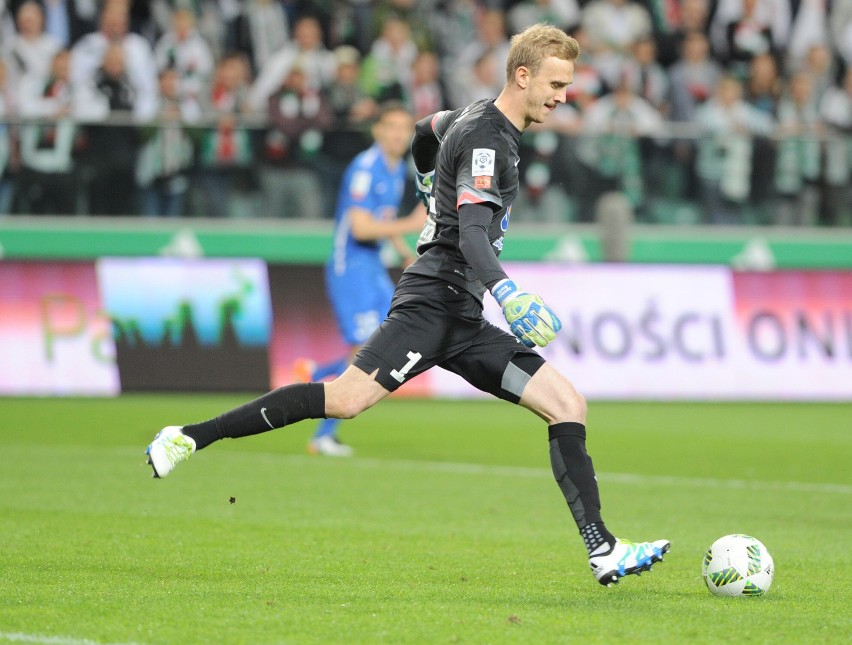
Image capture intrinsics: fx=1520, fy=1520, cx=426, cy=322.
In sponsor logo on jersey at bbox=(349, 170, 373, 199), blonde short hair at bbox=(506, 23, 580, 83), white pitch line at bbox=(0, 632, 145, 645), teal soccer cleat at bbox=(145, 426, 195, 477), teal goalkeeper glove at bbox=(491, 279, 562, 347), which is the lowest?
white pitch line at bbox=(0, 632, 145, 645)

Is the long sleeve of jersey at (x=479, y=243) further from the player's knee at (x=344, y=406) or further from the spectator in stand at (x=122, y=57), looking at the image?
the spectator in stand at (x=122, y=57)

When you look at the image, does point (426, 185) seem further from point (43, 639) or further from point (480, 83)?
point (480, 83)

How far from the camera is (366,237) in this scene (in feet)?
39.6

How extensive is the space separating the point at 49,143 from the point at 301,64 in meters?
3.21

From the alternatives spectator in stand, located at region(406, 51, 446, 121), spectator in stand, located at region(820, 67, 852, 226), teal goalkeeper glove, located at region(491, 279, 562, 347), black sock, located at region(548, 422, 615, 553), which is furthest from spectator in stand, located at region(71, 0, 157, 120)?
teal goalkeeper glove, located at region(491, 279, 562, 347)

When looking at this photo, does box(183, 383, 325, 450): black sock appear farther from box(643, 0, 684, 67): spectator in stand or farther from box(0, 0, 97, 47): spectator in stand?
box(643, 0, 684, 67): spectator in stand

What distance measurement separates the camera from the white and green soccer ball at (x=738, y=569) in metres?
6.19

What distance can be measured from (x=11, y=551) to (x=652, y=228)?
1423 centimetres

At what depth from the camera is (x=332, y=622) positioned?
5.43 metres

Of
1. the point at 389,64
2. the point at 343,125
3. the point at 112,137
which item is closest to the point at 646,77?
the point at 389,64

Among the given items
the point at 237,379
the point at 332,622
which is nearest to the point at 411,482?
the point at 332,622

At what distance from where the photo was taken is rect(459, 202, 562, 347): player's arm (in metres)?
5.94

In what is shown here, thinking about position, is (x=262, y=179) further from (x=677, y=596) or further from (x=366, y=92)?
(x=677, y=596)

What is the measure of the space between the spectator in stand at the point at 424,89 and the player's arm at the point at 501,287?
13093 mm
